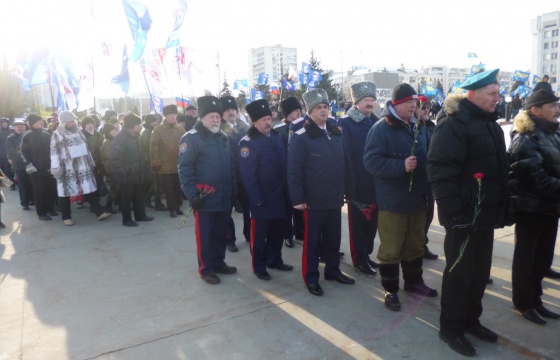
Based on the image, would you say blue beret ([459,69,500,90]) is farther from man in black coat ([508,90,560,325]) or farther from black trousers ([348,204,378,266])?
black trousers ([348,204,378,266])

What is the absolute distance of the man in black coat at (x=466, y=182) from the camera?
287 centimetres

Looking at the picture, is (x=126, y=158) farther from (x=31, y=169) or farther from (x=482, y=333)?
(x=482, y=333)

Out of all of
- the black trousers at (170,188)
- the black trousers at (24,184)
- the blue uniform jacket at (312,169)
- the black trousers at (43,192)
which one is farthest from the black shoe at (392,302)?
the black trousers at (24,184)

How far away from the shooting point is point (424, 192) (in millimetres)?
3645

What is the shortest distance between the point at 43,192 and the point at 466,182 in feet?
24.8

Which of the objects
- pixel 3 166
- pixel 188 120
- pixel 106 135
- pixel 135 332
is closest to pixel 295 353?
pixel 135 332

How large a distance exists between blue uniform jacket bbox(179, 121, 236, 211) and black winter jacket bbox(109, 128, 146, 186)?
281cm

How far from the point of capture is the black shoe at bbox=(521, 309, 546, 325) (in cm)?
335

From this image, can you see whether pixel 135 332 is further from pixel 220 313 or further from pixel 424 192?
pixel 424 192

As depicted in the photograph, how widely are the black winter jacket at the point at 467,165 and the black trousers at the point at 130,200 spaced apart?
554cm

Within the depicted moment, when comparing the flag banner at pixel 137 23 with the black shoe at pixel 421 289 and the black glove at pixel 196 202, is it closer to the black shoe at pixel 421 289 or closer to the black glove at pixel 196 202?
the black glove at pixel 196 202

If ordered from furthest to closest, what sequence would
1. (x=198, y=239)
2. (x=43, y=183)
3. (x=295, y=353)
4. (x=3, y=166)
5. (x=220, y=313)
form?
(x=3, y=166) → (x=43, y=183) → (x=198, y=239) → (x=220, y=313) → (x=295, y=353)

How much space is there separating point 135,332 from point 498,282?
141 inches

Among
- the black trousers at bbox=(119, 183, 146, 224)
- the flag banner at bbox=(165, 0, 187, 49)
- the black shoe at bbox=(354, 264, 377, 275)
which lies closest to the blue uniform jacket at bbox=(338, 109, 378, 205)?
the black shoe at bbox=(354, 264, 377, 275)
